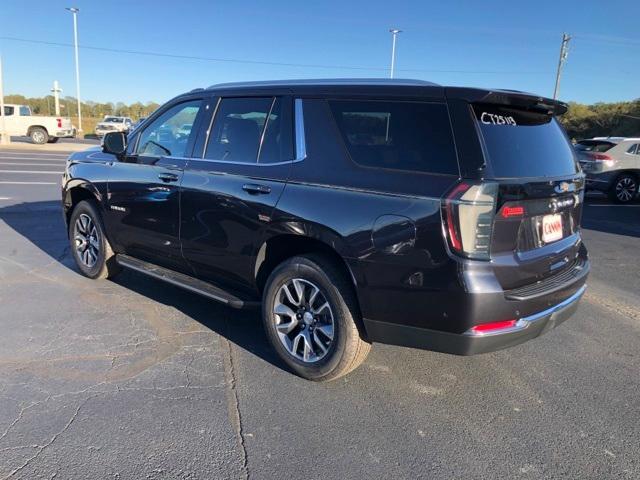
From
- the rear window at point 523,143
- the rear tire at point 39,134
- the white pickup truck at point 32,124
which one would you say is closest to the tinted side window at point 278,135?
the rear window at point 523,143

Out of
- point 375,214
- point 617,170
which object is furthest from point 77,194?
point 617,170

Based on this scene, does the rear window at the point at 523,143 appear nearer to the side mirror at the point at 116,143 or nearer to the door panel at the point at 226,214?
the door panel at the point at 226,214

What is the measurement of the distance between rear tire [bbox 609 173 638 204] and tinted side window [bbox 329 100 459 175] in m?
11.5

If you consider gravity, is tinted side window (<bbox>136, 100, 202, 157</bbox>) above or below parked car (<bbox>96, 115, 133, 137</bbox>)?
below

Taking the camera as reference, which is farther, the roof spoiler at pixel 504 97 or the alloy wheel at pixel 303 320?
the alloy wheel at pixel 303 320

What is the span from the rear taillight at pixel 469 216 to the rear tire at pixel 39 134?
3022cm

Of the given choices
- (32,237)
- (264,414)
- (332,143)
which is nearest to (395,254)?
Result: (332,143)

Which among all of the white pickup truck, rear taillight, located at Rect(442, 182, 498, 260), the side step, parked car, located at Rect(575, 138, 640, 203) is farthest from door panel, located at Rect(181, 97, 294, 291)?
the white pickup truck

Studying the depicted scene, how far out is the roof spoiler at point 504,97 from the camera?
2.82m

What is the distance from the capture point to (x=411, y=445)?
9.02 feet

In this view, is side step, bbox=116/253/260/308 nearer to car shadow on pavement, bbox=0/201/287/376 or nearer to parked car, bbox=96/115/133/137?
car shadow on pavement, bbox=0/201/287/376

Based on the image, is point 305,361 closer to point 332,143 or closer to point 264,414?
point 264,414

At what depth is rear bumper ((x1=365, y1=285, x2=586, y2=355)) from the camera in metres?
2.79

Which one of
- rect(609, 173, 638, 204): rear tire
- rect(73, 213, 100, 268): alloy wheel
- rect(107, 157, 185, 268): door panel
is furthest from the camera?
rect(609, 173, 638, 204): rear tire
